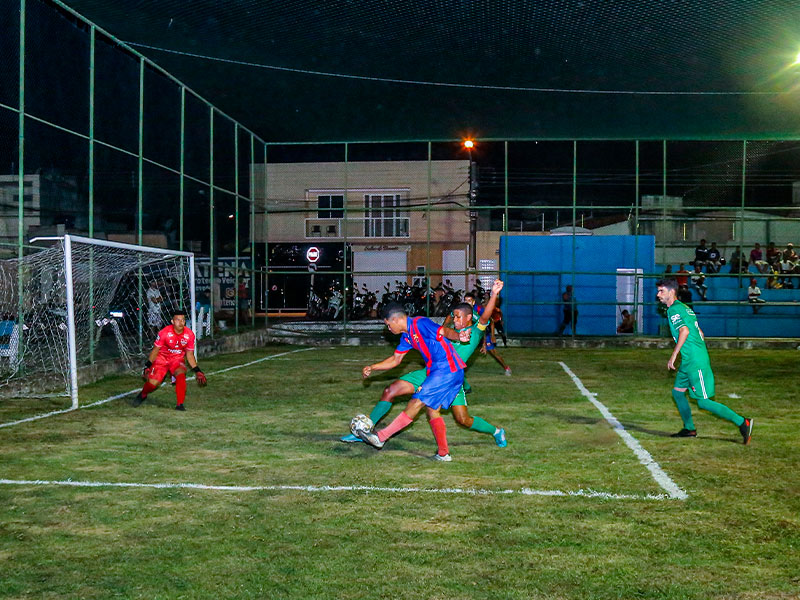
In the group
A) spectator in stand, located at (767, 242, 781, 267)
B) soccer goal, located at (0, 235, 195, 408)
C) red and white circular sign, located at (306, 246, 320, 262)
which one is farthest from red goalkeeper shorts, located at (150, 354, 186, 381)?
spectator in stand, located at (767, 242, 781, 267)

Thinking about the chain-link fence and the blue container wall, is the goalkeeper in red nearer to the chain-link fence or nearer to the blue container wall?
the chain-link fence

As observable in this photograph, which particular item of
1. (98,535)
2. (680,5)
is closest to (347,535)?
(98,535)

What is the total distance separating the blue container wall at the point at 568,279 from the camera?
30.7 metres

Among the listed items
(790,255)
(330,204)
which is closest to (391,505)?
(330,204)

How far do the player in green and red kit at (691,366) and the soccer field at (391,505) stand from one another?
0.37 m

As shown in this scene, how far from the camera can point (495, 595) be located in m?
4.74

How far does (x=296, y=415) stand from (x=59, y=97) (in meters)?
26.1

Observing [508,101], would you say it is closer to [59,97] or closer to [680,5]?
[680,5]

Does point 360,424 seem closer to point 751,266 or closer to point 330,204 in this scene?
point 330,204

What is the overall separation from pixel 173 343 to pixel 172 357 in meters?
0.23

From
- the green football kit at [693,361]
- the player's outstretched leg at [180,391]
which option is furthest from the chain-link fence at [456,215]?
the green football kit at [693,361]

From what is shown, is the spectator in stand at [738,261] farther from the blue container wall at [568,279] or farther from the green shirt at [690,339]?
the green shirt at [690,339]

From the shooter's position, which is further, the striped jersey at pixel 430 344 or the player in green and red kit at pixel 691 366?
the player in green and red kit at pixel 691 366

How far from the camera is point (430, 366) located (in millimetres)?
8359
